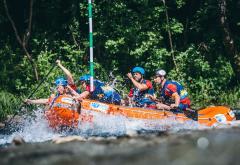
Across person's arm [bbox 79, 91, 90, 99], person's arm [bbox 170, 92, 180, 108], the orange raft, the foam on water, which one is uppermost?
person's arm [bbox 79, 91, 90, 99]

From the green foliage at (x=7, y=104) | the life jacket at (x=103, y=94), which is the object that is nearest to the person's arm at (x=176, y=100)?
the life jacket at (x=103, y=94)

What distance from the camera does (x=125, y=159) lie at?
5.80m

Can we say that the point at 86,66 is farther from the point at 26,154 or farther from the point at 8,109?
the point at 26,154

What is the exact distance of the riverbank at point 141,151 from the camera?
225 inches

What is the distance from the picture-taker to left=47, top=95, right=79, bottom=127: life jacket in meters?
11.3

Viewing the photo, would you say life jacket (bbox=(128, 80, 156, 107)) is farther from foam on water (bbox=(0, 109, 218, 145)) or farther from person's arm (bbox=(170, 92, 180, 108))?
foam on water (bbox=(0, 109, 218, 145))

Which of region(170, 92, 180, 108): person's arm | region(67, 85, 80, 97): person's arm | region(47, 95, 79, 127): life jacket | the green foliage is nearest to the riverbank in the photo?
region(47, 95, 79, 127): life jacket

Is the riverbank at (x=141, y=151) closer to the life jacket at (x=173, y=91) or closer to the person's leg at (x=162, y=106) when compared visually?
the person's leg at (x=162, y=106)

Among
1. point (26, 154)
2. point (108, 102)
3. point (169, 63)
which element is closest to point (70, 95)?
point (108, 102)

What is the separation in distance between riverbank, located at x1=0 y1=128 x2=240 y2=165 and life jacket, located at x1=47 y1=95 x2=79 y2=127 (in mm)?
4045

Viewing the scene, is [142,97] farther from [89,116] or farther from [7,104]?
[7,104]

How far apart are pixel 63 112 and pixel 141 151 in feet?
17.7

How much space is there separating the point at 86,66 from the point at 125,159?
12.7 meters

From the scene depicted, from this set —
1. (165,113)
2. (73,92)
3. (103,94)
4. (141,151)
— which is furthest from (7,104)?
(141,151)
